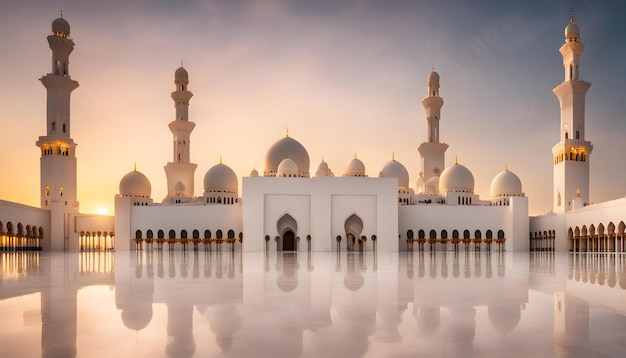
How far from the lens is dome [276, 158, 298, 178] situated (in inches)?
1231

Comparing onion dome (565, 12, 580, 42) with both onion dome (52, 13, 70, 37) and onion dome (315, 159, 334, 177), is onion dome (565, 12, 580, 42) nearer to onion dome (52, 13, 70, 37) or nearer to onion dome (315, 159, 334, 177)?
onion dome (315, 159, 334, 177)

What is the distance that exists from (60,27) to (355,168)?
20.1m

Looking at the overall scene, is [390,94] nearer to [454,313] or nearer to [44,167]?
[44,167]

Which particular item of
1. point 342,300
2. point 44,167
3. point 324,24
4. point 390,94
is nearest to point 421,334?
point 342,300

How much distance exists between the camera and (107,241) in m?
35.1

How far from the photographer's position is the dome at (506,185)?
3447 centimetres

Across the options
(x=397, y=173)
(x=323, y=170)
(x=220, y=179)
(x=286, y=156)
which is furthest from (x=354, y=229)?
(x=220, y=179)

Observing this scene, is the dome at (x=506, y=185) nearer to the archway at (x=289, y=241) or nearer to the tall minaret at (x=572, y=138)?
the tall minaret at (x=572, y=138)

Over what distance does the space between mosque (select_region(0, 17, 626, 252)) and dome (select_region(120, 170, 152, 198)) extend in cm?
8

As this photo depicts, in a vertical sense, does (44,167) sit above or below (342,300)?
above

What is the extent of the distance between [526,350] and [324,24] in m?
23.1

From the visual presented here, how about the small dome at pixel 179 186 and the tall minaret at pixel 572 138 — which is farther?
the small dome at pixel 179 186

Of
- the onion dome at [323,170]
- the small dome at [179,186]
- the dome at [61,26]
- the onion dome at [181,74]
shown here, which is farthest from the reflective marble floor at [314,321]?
the onion dome at [181,74]

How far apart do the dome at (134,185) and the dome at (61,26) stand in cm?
958
